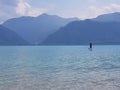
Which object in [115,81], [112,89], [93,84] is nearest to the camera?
[112,89]

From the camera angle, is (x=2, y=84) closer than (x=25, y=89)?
No

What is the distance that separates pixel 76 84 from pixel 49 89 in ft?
15.2

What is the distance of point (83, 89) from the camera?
34406 mm

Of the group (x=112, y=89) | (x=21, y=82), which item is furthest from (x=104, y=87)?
(x=21, y=82)

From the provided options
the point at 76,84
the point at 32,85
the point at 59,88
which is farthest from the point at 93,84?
the point at 32,85

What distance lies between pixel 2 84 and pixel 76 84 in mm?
9941

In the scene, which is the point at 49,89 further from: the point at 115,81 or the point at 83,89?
the point at 115,81

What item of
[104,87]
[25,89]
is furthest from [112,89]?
[25,89]

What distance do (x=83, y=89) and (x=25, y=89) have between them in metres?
6.99

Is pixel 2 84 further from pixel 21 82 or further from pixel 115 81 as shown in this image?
pixel 115 81

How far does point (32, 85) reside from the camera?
37.8 m

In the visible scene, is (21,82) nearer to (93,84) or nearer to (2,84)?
(2,84)

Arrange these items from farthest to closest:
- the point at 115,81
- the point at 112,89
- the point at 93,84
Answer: the point at 115,81 < the point at 93,84 < the point at 112,89

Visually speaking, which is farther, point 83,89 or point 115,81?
point 115,81
